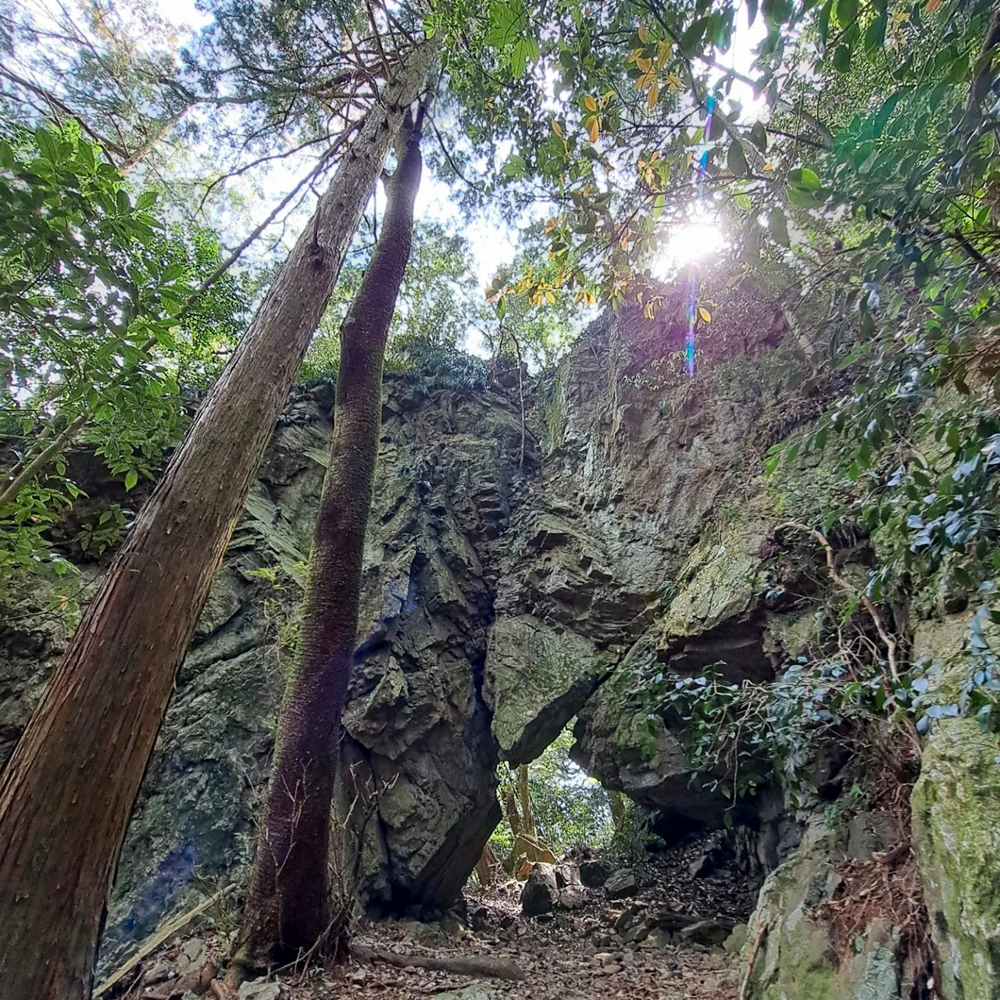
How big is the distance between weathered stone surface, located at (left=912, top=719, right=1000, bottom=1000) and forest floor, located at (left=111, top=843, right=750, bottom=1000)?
6.70ft

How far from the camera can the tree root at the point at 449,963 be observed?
3791 millimetres

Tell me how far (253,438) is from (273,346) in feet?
2.41

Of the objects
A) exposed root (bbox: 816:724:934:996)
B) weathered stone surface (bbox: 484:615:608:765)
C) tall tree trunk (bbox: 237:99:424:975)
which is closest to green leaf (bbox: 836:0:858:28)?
exposed root (bbox: 816:724:934:996)

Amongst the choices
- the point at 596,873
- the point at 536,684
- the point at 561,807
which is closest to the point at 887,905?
the point at 536,684

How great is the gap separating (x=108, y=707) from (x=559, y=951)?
5.54 m

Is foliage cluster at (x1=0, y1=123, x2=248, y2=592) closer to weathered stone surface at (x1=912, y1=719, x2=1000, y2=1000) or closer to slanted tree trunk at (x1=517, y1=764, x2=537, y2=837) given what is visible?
weathered stone surface at (x1=912, y1=719, x2=1000, y2=1000)

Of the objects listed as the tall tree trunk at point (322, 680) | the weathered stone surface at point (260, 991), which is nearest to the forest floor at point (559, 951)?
the weathered stone surface at point (260, 991)

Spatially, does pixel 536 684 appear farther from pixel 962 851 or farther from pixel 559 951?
pixel 962 851

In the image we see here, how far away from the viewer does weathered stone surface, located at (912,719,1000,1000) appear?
212 centimetres

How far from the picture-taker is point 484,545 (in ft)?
27.1

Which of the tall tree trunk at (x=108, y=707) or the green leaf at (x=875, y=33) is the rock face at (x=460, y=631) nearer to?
the tall tree trunk at (x=108, y=707)

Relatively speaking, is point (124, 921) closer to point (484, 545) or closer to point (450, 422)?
point (484, 545)

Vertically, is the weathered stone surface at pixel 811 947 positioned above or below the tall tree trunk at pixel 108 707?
below

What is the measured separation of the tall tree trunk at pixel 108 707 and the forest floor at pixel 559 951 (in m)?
2.11
